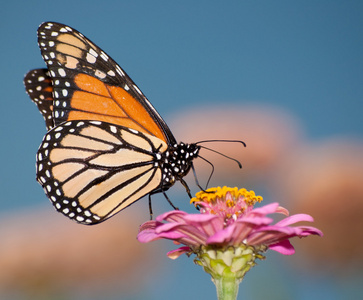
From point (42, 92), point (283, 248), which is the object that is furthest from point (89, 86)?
point (283, 248)

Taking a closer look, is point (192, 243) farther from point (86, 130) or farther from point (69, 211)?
point (86, 130)

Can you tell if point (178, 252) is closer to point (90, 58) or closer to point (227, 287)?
point (227, 287)

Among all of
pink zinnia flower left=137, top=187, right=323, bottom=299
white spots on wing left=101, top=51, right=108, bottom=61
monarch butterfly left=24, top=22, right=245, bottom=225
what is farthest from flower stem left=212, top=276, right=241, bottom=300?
white spots on wing left=101, top=51, right=108, bottom=61

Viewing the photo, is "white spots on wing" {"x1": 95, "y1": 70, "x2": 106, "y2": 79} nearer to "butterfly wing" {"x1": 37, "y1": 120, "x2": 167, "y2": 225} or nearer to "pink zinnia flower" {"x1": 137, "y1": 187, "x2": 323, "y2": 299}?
"butterfly wing" {"x1": 37, "y1": 120, "x2": 167, "y2": 225}

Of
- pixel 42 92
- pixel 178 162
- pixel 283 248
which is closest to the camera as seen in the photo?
pixel 283 248

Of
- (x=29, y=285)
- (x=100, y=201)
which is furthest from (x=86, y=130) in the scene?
(x=29, y=285)

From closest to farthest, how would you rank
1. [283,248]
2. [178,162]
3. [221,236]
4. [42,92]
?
1. [221,236]
2. [283,248]
3. [178,162]
4. [42,92]

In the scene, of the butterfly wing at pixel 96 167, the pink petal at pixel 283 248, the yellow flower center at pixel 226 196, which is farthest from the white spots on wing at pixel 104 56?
the pink petal at pixel 283 248

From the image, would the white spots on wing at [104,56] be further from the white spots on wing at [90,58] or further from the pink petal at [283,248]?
the pink petal at [283,248]
